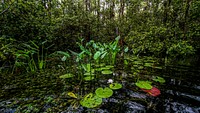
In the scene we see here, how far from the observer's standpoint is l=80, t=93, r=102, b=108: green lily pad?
1890 millimetres

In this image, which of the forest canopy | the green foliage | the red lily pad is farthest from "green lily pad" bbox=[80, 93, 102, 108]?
the green foliage

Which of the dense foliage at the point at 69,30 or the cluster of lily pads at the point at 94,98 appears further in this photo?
the dense foliage at the point at 69,30

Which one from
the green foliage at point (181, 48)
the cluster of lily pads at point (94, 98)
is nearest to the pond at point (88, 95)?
the cluster of lily pads at point (94, 98)

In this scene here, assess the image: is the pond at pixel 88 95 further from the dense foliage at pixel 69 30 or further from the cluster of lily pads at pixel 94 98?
the dense foliage at pixel 69 30

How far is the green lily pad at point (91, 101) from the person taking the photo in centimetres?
189

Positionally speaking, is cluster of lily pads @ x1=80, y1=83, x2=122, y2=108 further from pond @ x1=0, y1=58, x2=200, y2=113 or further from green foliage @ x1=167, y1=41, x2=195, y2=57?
green foliage @ x1=167, y1=41, x2=195, y2=57

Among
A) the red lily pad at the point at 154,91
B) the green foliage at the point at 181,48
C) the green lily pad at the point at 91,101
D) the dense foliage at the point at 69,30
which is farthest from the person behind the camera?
the green foliage at the point at 181,48

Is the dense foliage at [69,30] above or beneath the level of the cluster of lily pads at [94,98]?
above

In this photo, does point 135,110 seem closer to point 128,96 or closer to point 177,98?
point 128,96

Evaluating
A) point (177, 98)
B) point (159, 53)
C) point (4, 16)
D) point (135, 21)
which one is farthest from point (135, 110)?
point (135, 21)

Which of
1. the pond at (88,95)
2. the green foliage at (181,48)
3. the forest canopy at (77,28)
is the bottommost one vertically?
the pond at (88,95)

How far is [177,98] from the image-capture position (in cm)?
223

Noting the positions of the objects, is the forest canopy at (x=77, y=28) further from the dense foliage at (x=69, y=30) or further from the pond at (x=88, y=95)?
the pond at (x=88, y=95)

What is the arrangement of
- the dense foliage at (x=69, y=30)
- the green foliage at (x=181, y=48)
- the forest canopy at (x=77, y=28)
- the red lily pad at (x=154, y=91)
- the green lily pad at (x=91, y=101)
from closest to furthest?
1. the green lily pad at (x=91, y=101)
2. the red lily pad at (x=154, y=91)
3. the dense foliage at (x=69, y=30)
4. the forest canopy at (x=77, y=28)
5. the green foliage at (x=181, y=48)
